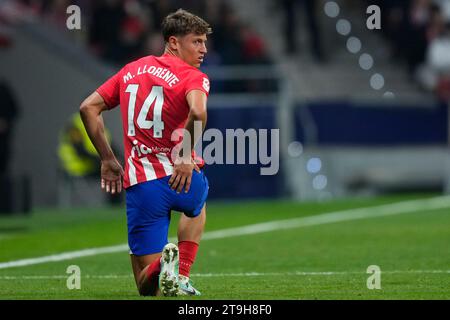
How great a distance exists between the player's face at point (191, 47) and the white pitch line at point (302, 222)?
407 centimetres

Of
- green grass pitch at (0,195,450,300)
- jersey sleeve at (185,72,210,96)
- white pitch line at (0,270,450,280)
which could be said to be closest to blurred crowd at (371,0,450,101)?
green grass pitch at (0,195,450,300)

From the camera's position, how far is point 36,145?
83.5 ft

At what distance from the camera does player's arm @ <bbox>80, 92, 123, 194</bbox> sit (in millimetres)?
10359

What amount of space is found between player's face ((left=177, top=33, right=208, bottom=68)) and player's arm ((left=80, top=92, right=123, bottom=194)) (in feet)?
2.34

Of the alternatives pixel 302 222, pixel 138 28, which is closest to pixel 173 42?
pixel 302 222

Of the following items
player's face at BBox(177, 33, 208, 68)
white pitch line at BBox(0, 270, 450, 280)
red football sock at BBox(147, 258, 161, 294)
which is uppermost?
player's face at BBox(177, 33, 208, 68)

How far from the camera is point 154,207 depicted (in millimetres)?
10117

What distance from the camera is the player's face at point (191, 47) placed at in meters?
10.2

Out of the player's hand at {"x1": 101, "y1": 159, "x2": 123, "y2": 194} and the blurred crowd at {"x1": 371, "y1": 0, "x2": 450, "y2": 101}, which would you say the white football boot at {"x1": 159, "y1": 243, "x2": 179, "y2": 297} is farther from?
the blurred crowd at {"x1": 371, "y1": 0, "x2": 450, "y2": 101}

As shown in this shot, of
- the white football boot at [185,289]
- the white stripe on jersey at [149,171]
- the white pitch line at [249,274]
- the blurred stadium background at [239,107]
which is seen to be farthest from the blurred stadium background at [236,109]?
the white football boot at [185,289]

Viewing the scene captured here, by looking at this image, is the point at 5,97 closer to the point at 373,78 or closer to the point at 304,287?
the point at 373,78

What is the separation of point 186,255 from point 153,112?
1115mm

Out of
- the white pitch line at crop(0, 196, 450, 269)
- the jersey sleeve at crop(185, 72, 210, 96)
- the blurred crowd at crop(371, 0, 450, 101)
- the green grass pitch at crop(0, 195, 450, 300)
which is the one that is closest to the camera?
the jersey sleeve at crop(185, 72, 210, 96)
